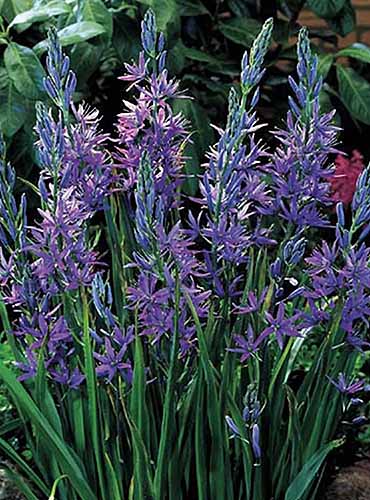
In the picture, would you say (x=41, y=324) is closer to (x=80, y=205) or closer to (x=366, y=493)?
(x=80, y=205)

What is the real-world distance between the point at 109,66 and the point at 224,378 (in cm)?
216

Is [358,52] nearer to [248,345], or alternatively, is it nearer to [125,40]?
[125,40]

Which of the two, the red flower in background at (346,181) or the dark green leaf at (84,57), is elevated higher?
the dark green leaf at (84,57)

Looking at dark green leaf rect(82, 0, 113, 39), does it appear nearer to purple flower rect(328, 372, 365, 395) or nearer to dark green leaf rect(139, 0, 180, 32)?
dark green leaf rect(139, 0, 180, 32)

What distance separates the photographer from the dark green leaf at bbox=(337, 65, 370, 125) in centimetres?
359

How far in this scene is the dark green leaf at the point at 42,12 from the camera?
2832 millimetres

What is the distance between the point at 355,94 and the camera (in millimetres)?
3617

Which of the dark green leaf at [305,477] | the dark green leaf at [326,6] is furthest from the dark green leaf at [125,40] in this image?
the dark green leaf at [305,477]

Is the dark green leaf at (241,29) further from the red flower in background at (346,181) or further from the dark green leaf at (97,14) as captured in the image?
the dark green leaf at (97,14)

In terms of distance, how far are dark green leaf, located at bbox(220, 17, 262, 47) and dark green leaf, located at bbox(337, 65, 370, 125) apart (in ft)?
1.19

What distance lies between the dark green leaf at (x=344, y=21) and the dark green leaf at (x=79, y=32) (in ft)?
4.15

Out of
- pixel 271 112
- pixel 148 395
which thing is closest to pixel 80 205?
pixel 148 395

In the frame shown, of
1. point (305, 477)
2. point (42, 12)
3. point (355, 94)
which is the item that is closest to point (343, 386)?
point (305, 477)

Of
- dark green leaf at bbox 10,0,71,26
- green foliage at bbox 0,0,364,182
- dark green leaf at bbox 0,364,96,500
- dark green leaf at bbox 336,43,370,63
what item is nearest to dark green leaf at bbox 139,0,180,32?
green foliage at bbox 0,0,364,182
